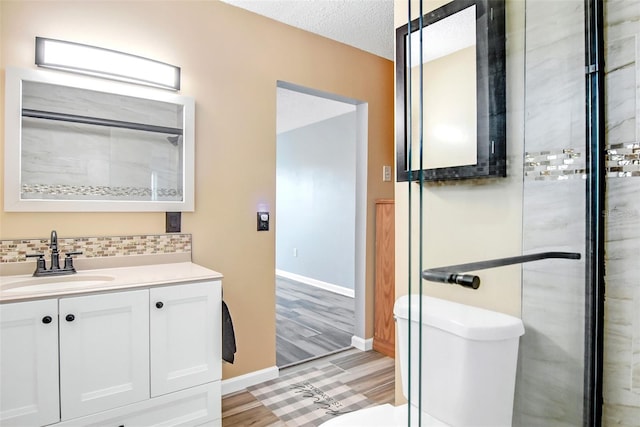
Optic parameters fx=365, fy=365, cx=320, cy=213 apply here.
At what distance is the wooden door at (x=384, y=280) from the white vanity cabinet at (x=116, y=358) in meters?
1.46

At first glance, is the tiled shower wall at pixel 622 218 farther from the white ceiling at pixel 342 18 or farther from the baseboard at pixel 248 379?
the baseboard at pixel 248 379

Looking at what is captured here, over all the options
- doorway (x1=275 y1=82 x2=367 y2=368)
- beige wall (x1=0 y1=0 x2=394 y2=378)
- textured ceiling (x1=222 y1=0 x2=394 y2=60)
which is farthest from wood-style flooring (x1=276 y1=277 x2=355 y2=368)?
textured ceiling (x1=222 y1=0 x2=394 y2=60)

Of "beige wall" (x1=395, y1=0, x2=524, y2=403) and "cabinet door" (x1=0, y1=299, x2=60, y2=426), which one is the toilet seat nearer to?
"beige wall" (x1=395, y1=0, x2=524, y2=403)

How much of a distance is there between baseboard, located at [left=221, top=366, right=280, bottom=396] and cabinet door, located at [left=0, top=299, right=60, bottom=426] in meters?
1.00

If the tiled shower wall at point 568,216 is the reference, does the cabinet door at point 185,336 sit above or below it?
below

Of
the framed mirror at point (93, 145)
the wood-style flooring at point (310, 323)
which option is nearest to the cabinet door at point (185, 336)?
the framed mirror at point (93, 145)

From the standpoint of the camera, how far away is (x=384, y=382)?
2.37 m

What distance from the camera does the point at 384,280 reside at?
2881mm

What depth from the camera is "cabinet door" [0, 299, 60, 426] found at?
4.24ft

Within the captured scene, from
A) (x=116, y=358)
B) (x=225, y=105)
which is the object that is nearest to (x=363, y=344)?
(x=116, y=358)

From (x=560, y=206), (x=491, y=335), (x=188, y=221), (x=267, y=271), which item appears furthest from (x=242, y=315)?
(x=560, y=206)

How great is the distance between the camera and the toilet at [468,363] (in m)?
0.91

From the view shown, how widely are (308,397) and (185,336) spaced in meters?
0.92

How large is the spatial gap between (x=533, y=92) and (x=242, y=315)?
1.98m
